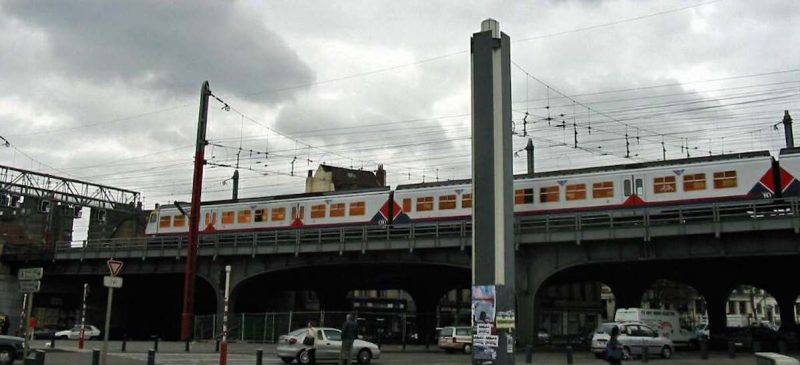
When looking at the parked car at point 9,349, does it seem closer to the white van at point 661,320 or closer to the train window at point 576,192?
the train window at point 576,192

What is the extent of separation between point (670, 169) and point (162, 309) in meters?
53.5

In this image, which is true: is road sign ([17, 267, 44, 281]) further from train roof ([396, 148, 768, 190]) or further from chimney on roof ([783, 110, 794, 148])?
chimney on roof ([783, 110, 794, 148])

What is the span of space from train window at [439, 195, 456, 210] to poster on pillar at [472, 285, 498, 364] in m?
26.2

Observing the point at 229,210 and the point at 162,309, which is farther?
the point at 162,309

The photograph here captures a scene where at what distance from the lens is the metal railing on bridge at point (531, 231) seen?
32875 mm

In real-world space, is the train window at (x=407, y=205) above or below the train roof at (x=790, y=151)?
below

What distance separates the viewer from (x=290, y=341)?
25922 millimetres

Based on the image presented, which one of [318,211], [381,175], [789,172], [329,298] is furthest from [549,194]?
[381,175]

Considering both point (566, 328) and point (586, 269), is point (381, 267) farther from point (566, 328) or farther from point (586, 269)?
point (566, 328)

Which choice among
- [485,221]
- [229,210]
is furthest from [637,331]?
[229,210]

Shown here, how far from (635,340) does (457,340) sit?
30.2 ft

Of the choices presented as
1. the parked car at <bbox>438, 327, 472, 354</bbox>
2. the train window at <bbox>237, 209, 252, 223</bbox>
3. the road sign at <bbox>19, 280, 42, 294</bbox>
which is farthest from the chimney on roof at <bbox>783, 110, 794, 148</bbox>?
the road sign at <bbox>19, 280, 42, 294</bbox>

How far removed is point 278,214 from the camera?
51.4m

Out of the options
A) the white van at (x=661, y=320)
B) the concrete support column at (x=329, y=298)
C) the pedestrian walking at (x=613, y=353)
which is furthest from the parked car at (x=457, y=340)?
the concrete support column at (x=329, y=298)
